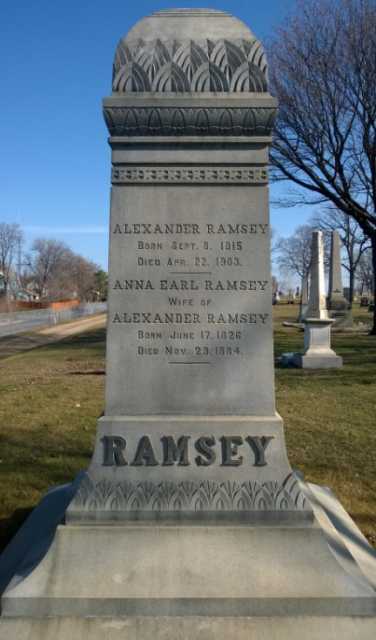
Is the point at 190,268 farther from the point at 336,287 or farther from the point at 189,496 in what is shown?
the point at 336,287

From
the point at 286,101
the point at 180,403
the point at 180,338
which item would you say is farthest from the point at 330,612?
the point at 286,101

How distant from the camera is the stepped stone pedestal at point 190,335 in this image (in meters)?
2.85

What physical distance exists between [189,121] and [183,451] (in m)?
2.04

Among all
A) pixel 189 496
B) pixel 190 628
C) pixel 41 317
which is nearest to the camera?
pixel 190 628

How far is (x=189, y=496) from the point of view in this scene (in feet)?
9.74

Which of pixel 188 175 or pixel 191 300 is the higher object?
pixel 188 175

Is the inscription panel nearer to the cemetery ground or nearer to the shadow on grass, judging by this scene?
the shadow on grass

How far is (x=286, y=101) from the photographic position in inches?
738

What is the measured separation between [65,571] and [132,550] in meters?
0.38

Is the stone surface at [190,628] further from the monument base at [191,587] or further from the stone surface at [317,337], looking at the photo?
the stone surface at [317,337]

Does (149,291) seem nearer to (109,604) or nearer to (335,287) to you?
(109,604)

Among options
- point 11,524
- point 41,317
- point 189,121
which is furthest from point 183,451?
point 41,317

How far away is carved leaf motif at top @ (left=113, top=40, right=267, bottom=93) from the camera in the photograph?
306cm

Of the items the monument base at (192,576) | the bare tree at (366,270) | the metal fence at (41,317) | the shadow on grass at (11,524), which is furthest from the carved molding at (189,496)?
the bare tree at (366,270)
